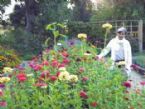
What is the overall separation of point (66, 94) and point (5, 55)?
8.78 metres

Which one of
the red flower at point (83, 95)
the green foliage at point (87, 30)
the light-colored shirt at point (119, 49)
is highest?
the green foliage at point (87, 30)

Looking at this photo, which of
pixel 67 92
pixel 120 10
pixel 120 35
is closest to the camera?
pixel 67 92

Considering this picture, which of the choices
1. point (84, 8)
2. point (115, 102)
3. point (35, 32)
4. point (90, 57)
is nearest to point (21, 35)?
point (35, 32)

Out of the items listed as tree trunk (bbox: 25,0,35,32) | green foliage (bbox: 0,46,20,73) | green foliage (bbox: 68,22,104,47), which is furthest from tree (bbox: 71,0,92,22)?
green foliage (bbox: 0,46,20,73)

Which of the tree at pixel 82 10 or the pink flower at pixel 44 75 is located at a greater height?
the tree at pixel 82 10

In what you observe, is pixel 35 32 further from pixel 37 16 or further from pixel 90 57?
pixel 90 57

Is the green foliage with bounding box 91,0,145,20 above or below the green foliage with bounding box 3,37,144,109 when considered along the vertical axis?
above

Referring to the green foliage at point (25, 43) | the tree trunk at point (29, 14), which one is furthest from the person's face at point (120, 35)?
the tree trunk at point (29, 14)

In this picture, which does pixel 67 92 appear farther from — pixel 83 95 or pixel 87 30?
pixel 87 30

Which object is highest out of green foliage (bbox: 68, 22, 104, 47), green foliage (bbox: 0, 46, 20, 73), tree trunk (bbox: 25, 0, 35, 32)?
tree trunk (bbox: 25, 0, 35, 32)

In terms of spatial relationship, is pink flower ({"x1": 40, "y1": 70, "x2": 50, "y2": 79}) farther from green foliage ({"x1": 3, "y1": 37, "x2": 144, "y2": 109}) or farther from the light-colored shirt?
the light-colored shirt

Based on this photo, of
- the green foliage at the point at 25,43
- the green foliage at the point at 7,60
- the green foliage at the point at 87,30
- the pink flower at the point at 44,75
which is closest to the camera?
the pink flower at the point at 44,75

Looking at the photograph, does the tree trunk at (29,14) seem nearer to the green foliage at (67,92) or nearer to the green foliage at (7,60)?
the green foliage at (7,60)

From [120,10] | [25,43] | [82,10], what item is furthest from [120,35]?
[82,10]
